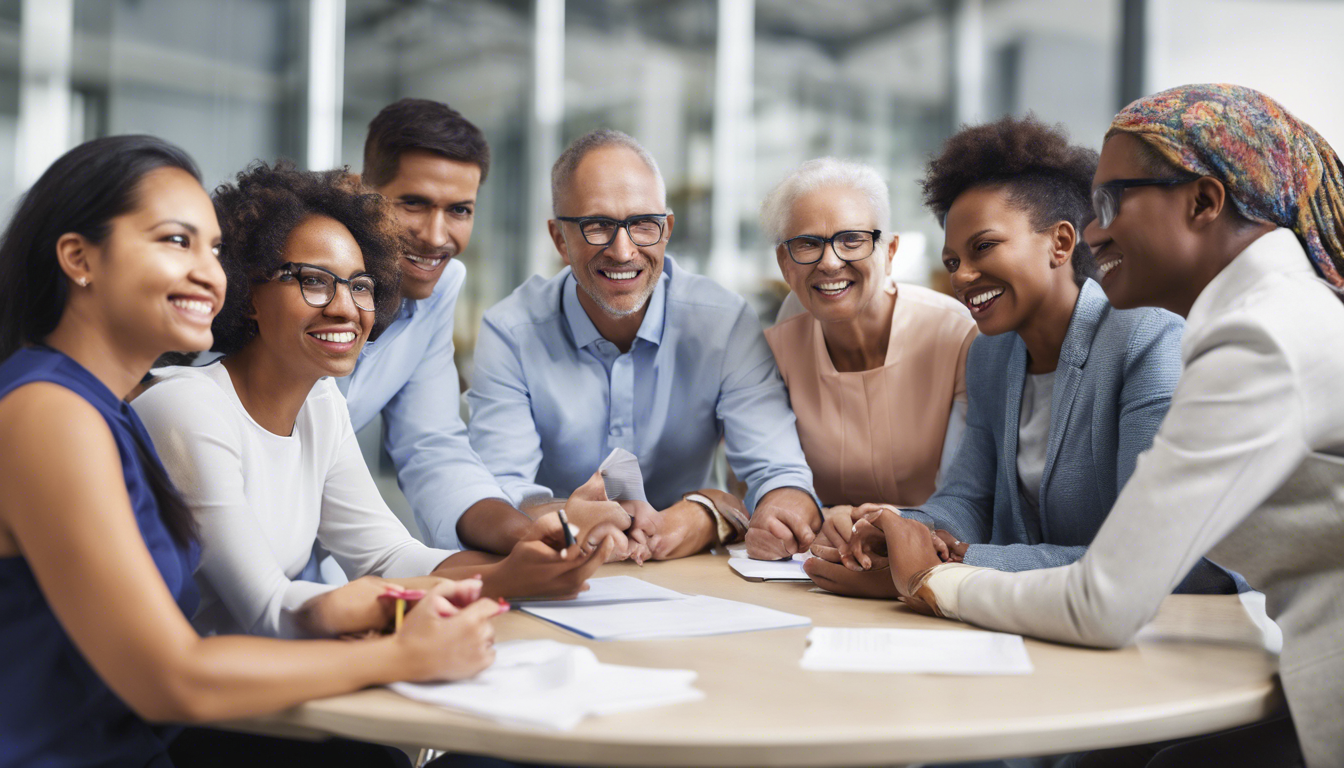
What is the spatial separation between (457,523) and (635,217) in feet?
3.16

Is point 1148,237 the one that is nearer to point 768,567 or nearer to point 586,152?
point 768,567

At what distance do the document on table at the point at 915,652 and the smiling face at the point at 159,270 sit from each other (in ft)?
3.14

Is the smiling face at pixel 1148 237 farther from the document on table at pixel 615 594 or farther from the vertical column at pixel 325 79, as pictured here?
the vertical column at pixel 325 79

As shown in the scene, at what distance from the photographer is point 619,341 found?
9.57 ft

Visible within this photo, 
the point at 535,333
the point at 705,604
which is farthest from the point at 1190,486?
the point at 535,333

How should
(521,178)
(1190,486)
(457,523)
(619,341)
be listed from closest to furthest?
(1190,486) → (457,523) → (619,341) → (521,178)

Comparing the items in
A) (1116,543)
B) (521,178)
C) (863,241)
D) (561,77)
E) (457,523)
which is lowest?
(457,523)

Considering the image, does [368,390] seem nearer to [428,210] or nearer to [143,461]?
[428,210]

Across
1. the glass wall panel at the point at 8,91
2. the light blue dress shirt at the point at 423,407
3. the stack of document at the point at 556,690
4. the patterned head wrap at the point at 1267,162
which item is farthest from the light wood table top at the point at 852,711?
the glass wall panel at the point at 8,91

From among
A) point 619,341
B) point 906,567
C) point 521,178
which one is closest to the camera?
point 906,567

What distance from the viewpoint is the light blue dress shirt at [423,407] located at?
257 cm

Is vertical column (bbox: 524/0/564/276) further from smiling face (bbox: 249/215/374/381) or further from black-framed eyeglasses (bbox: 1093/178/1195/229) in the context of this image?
black-framed eyeglasses (bbox: 1093/178/1195/229)

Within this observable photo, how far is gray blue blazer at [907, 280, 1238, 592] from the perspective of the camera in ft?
6.27

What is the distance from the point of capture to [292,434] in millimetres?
1800
